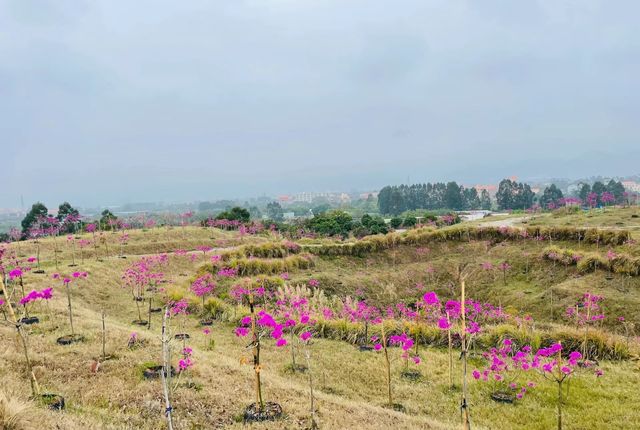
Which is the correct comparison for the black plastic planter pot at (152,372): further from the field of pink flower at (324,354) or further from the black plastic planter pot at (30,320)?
the black plastic planter pot at (30,320)

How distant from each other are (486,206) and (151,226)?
77.5 metres

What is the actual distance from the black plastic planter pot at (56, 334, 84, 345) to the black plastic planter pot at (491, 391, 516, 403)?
7.41 meters

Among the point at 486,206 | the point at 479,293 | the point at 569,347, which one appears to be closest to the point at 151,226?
the point at 479,293

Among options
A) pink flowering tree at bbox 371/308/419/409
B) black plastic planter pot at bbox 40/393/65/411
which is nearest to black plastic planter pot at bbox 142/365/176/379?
black plastic planter pot at bbox 40/393/65/411

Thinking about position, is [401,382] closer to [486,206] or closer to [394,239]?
[394,239]

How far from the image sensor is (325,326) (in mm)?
10305

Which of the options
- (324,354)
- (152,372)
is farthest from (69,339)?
(324,354)

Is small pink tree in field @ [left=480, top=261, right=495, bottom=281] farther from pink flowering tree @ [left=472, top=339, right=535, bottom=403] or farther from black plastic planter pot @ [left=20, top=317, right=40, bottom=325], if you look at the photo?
black plastic planter pot @ [left=20, top=317, right=40, bottom=325]

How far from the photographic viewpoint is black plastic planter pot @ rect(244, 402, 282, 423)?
4816 millimetres

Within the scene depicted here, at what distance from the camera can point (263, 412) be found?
194 inches

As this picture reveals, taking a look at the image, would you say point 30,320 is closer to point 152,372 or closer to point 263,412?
point 152,372

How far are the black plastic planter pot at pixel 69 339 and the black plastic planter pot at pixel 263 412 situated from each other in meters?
4.30

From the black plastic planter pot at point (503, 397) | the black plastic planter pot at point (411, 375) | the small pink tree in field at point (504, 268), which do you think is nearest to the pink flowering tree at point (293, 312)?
the black plastic planter pot at point (411, 375)

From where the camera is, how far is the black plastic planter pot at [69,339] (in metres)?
7.33
